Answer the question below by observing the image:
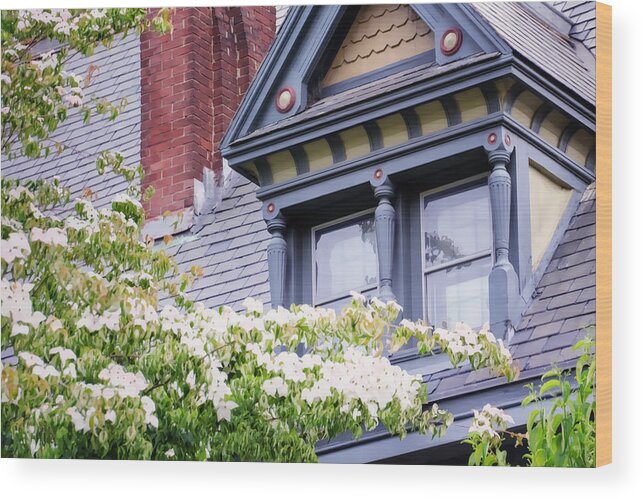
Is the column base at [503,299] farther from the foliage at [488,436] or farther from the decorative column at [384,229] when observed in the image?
the decorative column at [384,229]

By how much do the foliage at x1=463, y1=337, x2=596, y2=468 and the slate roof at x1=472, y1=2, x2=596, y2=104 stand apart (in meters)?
1.26

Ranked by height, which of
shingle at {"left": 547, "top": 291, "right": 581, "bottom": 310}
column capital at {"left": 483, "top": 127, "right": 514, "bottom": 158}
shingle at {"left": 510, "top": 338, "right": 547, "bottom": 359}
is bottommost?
shingle at {"left": 510, "top": 338, "right": 547, "bottom": 359}

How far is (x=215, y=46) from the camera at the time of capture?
841cm

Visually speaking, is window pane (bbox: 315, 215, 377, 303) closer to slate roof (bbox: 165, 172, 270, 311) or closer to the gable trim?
slate roof (bbox: 165, 172, 270, 311)

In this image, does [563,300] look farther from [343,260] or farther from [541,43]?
[541,43]

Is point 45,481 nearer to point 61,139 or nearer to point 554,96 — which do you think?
point 61,139

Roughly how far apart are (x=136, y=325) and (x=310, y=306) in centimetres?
87

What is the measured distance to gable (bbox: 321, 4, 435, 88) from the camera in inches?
311

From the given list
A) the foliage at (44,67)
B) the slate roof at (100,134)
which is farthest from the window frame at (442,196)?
the foliage at (44,67)

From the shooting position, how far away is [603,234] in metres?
7.48

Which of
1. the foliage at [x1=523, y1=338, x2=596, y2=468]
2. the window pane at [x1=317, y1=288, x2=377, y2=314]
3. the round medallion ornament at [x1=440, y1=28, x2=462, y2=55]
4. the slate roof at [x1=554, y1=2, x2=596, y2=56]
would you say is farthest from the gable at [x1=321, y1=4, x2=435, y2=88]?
the foliage at [x1=523, y1=338, x2=596, y2=468]

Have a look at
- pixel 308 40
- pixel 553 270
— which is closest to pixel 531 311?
pixel 553 270

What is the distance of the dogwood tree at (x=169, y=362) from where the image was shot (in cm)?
766

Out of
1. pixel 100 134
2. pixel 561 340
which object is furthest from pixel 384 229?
pixel 100 134
